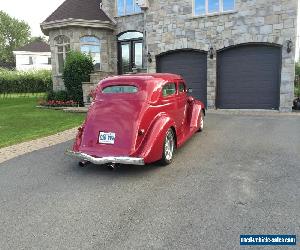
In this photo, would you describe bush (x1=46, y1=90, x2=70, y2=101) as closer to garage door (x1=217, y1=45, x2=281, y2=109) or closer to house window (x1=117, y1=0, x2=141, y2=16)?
house window (x1=117, y1=0, x2=141, y2=16)

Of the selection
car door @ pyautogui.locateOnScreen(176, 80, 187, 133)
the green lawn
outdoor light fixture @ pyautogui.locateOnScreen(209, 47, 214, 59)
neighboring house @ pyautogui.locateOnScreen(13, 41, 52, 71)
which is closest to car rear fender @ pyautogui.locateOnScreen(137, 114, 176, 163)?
car door @ pyautogui.locateOnScreen(176, 80, 187, 133)

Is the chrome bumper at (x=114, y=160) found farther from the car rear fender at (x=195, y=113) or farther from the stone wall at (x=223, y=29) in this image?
the stone wall at (x=223, y=29)

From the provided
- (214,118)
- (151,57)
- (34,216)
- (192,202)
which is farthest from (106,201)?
(151,57)

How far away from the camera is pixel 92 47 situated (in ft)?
58.0

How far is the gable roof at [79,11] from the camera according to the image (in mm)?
17234

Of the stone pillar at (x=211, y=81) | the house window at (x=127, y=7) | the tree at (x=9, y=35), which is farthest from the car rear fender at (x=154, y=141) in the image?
the tree at (x=9, y=35)

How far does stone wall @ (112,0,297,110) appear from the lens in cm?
1270

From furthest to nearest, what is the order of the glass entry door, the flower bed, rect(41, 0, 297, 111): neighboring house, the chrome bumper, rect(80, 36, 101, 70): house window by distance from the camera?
the glass entry door, rect(80, 36, 101, 70): house window, the flower bed, rect(41, 0, 297, 111): neighboring house, the chrome bumper

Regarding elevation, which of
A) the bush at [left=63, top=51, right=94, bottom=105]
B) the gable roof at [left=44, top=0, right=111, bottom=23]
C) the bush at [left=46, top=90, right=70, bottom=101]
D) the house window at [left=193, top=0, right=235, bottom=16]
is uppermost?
the gable roof at [left=44, top=0, right=111, bottom=23]

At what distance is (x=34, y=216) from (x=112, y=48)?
1540 centimetres

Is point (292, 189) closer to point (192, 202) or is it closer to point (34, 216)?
point (192, 202)

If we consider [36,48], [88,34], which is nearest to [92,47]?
[88,34]

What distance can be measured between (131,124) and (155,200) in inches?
68.9

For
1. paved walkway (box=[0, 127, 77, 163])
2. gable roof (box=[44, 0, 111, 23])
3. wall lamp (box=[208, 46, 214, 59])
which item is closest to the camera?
paved walkway (box=[0, 127, 77, 163])
